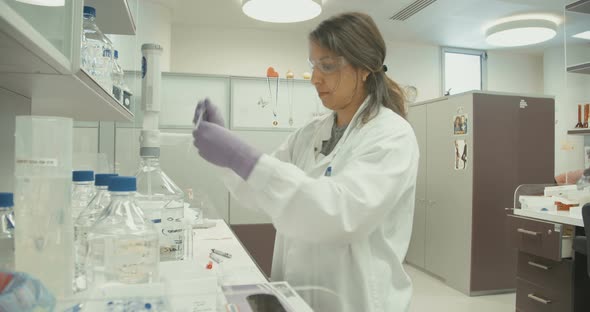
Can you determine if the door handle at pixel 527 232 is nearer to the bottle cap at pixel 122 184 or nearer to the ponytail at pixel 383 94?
the ponytail at pixel 383 94

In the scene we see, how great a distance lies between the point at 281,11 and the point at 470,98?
1715mm

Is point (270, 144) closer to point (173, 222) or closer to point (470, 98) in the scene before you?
point (470, 98)

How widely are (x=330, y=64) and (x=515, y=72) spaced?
576 cm

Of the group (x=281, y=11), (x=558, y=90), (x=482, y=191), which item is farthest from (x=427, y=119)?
(x=558, y=90)

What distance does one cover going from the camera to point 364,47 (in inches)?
46.8

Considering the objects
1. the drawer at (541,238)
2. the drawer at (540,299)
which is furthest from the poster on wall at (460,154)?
the drawer at (540,299)

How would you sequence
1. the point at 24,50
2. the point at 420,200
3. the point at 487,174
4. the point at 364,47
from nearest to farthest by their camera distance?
1. the point at 24,50
2. the point at 364,47
3. the point at 487,174
4. the point at 420,200

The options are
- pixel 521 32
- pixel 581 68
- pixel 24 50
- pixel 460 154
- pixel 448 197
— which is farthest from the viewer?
pixel 521 32

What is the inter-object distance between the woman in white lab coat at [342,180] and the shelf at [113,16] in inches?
19.8

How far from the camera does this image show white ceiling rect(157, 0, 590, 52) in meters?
4.08

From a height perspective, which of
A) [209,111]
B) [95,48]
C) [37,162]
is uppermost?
[95,48]

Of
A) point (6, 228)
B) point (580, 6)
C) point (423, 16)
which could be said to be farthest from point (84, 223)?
point (423, 16)

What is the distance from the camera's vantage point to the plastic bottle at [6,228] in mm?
633

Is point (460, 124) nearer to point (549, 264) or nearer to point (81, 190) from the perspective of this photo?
point (549, 264)
